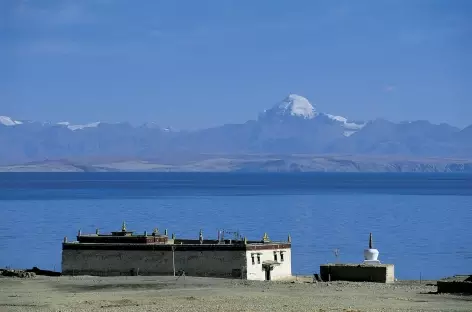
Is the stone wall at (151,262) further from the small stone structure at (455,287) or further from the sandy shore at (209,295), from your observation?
the small stone structure at (455,287)

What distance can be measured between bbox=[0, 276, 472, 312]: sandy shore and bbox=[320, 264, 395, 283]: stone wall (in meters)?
1.35

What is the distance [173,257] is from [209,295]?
12.2m

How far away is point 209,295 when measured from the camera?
223ft

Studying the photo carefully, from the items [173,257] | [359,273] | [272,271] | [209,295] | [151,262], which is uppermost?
[173,257]

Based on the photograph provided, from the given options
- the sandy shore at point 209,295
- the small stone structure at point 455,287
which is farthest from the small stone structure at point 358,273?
the small stone structure at point 455,287

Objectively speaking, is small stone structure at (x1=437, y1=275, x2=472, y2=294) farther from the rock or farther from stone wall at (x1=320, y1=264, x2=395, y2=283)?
the rock

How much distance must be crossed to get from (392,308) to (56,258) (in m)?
57.2

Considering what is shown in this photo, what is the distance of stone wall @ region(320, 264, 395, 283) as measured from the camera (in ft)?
264

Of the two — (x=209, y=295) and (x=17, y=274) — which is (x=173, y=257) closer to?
(x=17, y=274)

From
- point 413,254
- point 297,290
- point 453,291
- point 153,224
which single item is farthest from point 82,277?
point 153,224

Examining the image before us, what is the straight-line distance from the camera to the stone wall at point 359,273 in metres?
80.4

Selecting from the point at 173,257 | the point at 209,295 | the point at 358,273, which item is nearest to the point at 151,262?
the point at 173,257

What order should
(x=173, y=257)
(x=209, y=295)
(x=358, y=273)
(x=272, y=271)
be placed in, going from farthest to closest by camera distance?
1. (x=272, y=271)
2. (x=358, y=273)
3. (x=173, y=257)
4. (x=209, y=295)

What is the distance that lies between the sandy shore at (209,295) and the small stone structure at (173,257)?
2.29m
